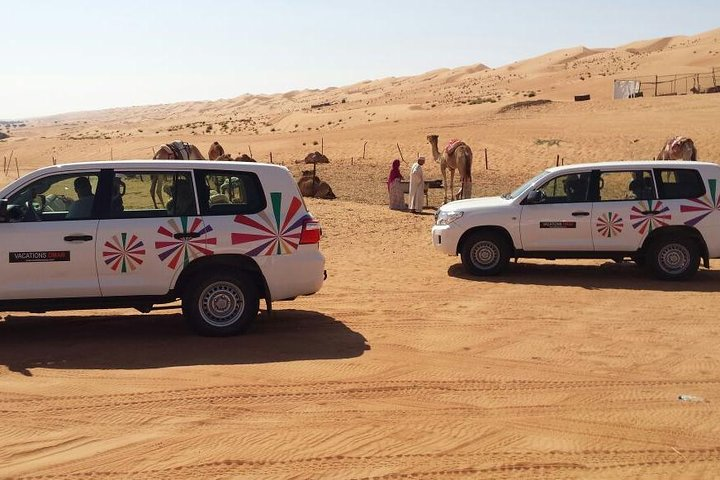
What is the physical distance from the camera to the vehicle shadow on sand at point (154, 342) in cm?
816

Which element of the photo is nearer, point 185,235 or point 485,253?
point 185,235

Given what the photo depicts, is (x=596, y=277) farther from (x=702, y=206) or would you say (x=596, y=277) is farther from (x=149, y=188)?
(x=149, y=188)

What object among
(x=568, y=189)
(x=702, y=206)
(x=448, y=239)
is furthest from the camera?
(x=448, y=239)

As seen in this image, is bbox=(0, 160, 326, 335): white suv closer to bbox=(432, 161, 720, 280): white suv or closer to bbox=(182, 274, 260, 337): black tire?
bbox=(182, 274, 260, 337): black tire

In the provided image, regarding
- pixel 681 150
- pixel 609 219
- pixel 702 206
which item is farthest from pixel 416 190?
pixel 702 206

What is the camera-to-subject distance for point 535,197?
42.8ft

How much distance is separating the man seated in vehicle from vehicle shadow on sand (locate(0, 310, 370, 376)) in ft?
4.39

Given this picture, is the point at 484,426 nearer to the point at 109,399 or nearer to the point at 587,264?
the point at 109,399

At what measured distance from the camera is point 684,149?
2281 centimetres

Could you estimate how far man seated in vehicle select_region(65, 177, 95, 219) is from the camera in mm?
8680

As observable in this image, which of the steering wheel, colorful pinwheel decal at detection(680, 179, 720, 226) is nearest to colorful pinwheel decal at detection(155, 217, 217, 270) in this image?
the steering wheel

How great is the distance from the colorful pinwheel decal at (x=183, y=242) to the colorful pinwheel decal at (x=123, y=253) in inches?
7.8

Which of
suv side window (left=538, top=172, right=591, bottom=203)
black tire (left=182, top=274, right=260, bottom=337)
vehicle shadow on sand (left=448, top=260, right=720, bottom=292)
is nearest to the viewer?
black tire (left=182, top=274, right=260, bottom=337)

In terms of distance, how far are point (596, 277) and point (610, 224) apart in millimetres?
987
